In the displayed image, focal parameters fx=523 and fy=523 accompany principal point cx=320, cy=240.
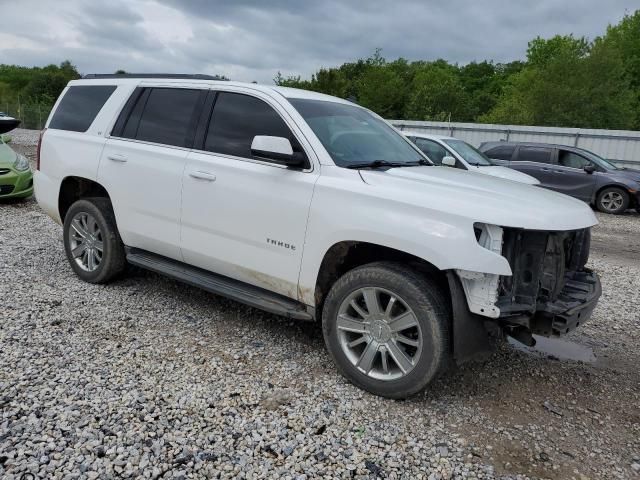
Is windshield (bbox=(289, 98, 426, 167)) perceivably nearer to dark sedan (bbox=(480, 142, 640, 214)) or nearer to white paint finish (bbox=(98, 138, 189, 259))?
white paint finish (bbox=(98, 138, 189, 259))

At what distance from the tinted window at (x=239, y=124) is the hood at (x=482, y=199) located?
2.79 ft

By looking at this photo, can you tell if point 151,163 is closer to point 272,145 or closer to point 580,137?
point 272,145

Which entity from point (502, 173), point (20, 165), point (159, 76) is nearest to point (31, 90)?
point (20, 165)

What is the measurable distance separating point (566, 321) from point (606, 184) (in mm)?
11857

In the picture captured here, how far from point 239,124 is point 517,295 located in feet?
7.69

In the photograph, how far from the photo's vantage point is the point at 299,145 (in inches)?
143

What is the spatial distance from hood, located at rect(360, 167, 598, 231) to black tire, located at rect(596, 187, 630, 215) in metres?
11.2

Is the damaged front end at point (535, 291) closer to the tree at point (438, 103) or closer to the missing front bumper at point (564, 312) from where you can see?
the missing front bumper at point (564, 312)

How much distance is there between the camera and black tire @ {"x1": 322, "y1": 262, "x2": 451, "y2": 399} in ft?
10.0

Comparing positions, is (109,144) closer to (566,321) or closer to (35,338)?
(35,338)

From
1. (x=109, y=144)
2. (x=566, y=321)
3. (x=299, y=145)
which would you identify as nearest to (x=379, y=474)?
(x=566, y=321)

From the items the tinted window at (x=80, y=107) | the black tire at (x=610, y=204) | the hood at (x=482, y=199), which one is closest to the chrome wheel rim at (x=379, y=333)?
the hood at (x=482, y=199)

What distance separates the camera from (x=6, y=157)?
962 cm

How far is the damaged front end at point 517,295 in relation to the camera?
2914 millimetres
